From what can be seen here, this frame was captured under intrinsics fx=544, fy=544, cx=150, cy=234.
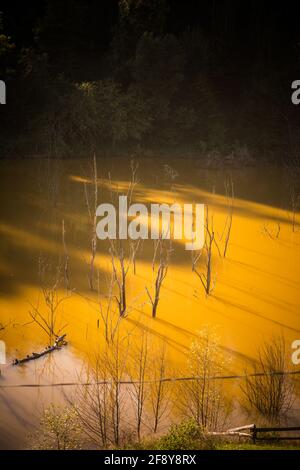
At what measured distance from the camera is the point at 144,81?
56.1 ft

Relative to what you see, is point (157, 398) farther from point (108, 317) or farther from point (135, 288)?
point (135, 288)

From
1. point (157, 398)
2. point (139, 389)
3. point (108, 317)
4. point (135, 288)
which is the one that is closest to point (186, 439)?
point (139, 389)

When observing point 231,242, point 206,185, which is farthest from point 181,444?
point 206,185

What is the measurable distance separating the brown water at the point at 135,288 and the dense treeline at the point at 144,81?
10.7 ft

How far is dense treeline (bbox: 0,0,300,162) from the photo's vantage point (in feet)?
49.6

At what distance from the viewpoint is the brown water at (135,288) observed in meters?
5.53

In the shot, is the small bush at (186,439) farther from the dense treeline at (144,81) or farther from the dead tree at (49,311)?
the dense treeline at (144,81)

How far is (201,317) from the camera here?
264 inches

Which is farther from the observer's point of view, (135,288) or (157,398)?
(135,288)

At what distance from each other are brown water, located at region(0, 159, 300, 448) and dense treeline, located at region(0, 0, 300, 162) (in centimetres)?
326

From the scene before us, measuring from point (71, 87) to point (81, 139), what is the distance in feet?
4.93

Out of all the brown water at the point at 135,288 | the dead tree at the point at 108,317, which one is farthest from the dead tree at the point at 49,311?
the dead tree at the point at 108,317

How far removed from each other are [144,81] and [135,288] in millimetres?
11257

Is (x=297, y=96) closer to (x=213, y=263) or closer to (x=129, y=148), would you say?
(x=129, y=148)
